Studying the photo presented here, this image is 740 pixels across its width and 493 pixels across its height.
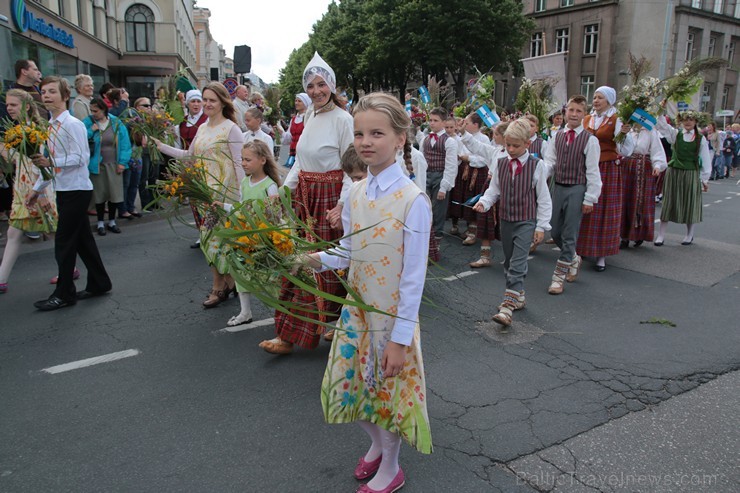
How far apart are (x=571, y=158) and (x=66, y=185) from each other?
5222mm

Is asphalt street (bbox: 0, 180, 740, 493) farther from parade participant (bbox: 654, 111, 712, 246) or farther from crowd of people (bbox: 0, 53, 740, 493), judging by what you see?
parade participant (bbox: 654, 111, 712, 246)

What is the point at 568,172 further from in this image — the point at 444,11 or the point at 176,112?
the point at 444,11

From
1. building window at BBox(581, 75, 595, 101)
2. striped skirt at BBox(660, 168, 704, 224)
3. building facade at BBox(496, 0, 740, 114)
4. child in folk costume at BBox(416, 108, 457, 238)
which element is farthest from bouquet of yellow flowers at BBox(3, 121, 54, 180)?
building window at BBox(581, 75, 595, 101)

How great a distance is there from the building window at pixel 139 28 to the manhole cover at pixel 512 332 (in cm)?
3584

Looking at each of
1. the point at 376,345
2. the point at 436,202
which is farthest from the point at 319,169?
the point at 436,202

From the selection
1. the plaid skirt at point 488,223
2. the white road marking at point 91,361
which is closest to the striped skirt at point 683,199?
the plaid skirt at point 488,223

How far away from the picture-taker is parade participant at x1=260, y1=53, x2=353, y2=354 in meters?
4.13

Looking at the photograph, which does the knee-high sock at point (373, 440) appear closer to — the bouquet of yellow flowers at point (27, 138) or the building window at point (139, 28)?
the bouquet of yellow flowers at point (27, 138)

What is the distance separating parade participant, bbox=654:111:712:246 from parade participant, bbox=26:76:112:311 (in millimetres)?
7957

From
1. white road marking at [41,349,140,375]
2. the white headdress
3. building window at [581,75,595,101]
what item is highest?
building window at [581,75,595,101]

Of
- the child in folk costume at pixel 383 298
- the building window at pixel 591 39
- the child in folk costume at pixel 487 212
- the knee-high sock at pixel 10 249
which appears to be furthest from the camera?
the building window at pixel 591 39

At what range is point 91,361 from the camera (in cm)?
425

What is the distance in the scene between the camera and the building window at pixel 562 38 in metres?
43.0

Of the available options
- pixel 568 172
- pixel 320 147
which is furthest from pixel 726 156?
pixel 320 147
